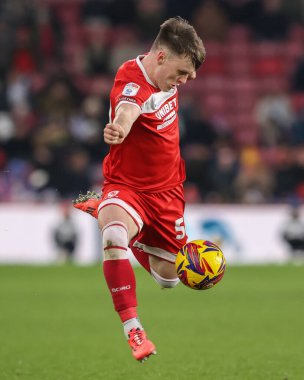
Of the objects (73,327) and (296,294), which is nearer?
(73,327)

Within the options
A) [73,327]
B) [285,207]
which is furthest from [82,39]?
[73,327]

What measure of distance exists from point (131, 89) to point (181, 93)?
1366 centimetres

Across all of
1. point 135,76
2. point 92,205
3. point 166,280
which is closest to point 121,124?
point 135,76

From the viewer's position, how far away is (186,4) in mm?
20984

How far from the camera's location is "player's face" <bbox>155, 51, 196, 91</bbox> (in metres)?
6.71

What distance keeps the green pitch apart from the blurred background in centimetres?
84

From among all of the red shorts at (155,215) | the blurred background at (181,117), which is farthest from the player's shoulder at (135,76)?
the blurred background at (181,117)

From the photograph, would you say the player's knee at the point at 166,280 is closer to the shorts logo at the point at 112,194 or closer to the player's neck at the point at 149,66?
the shorts logo at the point at 112,194

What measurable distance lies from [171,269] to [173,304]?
4976 mm

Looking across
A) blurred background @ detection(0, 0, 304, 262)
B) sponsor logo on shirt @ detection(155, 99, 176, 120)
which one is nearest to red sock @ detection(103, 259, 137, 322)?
sponsor logo on shirt @ detection(155, 99, 176, 120)

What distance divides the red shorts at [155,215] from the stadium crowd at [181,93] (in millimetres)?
9428

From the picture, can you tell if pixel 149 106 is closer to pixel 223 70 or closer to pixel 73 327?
pixel 73 327

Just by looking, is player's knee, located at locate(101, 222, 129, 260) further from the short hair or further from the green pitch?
the short hair

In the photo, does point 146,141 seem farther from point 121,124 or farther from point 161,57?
point 121,124
